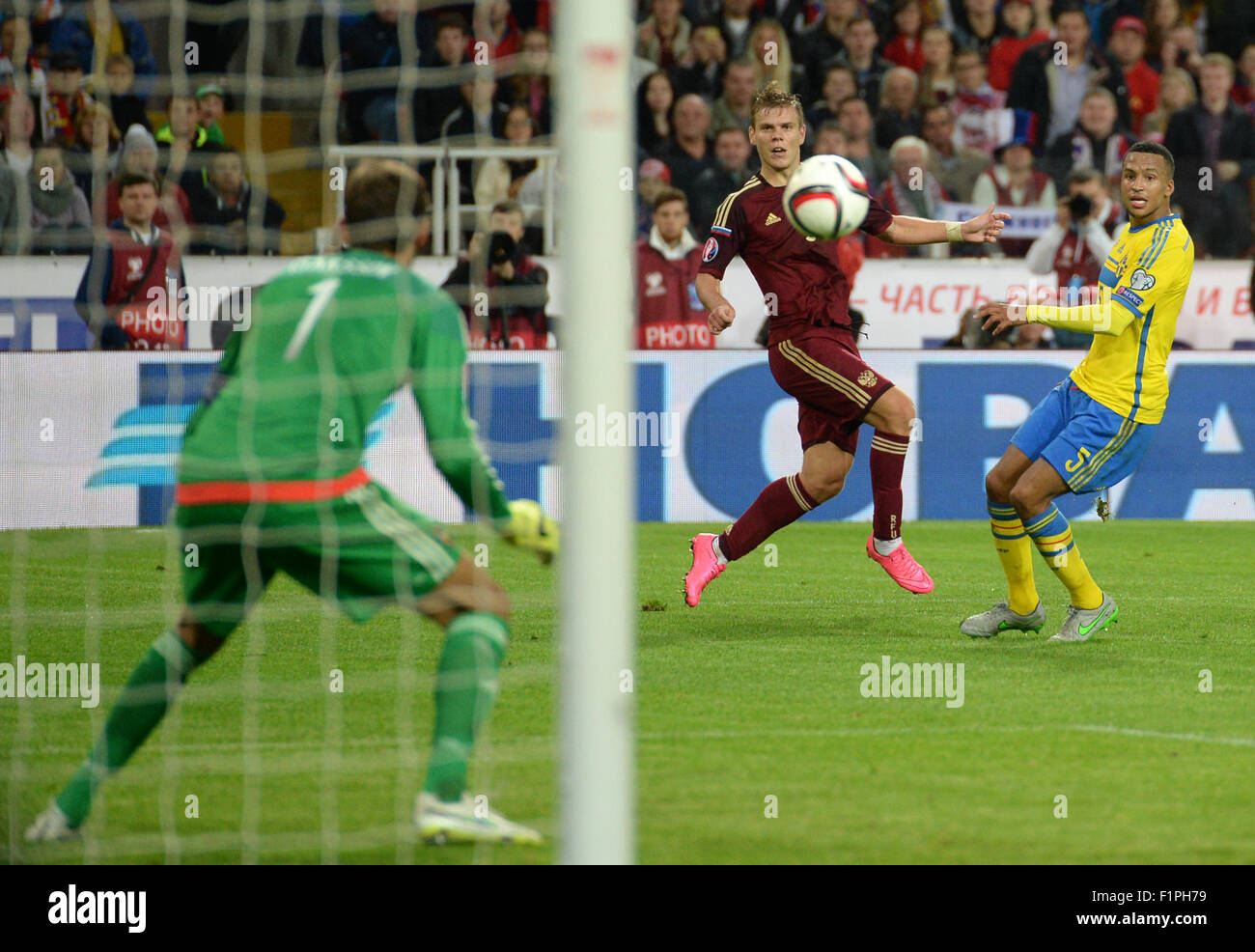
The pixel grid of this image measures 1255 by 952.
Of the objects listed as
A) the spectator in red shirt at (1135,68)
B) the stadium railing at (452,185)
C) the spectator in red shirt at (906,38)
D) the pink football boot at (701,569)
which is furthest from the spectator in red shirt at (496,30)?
the pink football boot at (701,569)

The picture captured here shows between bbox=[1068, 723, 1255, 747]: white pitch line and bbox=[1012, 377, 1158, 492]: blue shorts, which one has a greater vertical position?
bbox=[1012, 377, 1158, 492]: blue shorts

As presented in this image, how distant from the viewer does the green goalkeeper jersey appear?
445cm

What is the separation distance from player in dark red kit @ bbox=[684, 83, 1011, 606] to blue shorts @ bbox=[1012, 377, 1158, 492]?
2.31 feet

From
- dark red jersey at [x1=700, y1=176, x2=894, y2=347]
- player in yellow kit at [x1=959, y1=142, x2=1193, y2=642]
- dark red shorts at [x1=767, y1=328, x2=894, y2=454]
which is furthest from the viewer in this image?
dark red jersey at [x1=700, y1=176, x2=894, y2=347]

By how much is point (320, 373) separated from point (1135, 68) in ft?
44.2

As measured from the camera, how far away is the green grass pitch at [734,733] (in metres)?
4.48

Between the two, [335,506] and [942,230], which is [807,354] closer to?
[942,230]

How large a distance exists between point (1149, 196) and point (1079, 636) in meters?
1.87

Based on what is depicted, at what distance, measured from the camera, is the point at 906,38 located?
1639 cm

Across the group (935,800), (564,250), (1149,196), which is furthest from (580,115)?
(1149,196)

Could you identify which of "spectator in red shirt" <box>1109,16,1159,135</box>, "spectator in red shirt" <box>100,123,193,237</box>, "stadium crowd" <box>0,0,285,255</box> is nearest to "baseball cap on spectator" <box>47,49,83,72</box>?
"stadium crowd" <box>0,0,285,255</box>

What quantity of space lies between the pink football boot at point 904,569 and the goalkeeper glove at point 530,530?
12.3 ft

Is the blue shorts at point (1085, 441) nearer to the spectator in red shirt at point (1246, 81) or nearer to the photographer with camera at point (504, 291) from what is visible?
the photographer with camera at point (504, 291)

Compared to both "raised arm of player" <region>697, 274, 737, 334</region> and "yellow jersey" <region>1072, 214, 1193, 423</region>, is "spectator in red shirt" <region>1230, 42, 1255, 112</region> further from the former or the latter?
"raised arm of player" <region>697, 274, 737, 334</region>
